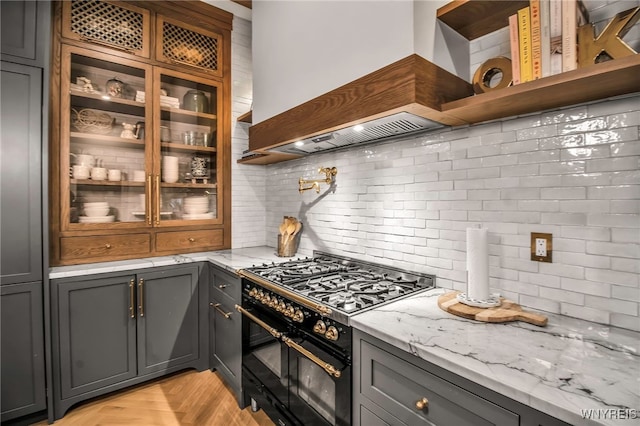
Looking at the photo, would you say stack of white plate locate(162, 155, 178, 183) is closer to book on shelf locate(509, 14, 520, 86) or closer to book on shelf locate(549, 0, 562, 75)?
book on shelf locate(509, 14, 520, 86)

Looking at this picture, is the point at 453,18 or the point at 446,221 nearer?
the point at 453,18

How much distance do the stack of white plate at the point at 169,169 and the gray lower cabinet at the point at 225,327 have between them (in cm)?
86

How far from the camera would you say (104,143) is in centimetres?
238

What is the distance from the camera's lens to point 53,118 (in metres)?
2.12

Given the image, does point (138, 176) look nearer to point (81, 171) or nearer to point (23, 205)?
point (81, 171)

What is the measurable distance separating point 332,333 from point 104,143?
2.29 metres

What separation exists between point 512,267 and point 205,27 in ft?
9.78

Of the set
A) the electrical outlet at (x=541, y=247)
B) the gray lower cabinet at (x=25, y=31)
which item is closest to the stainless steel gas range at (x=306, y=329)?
the electrical outlet at (x=541, y=247)

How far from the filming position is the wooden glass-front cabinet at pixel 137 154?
2.18 m

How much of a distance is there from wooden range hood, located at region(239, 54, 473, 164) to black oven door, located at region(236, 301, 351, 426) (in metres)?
1.03

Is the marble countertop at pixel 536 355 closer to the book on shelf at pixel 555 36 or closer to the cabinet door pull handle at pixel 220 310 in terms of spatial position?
the book on shelf at pixel 555 36

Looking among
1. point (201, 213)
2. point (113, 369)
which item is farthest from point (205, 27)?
point (113, 369)

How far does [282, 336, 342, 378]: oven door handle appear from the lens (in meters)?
1.24

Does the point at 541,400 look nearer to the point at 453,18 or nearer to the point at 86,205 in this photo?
the point at 453,18
